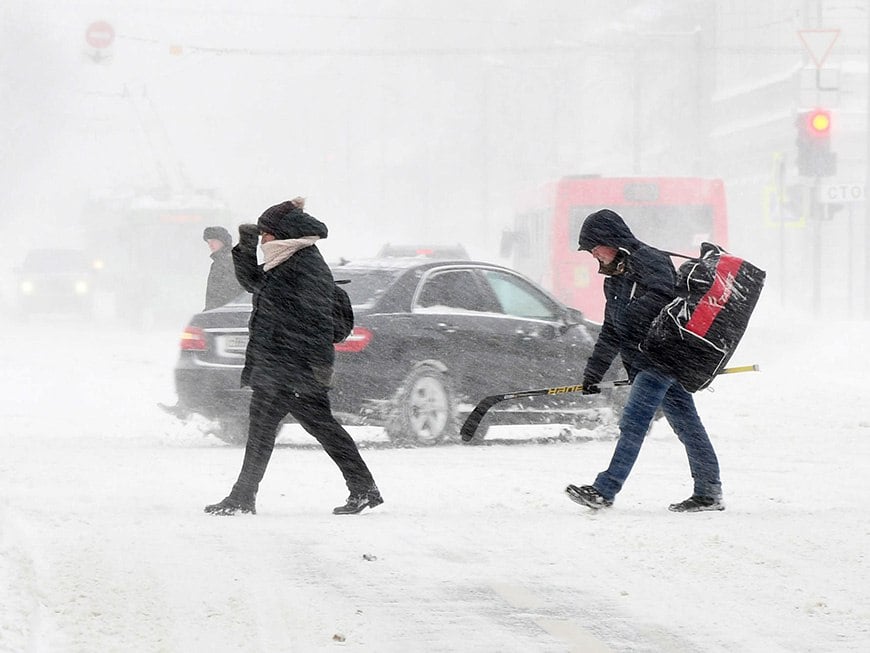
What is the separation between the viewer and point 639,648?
6.03 meters

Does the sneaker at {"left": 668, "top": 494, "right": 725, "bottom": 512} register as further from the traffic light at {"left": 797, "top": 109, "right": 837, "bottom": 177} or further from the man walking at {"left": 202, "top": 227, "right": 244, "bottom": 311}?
the traffic light at {"left": 797, "top": 109, "right": 837, "bottom": 177}

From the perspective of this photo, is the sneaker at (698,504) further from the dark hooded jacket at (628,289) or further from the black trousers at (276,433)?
the black trousers at (276,433)

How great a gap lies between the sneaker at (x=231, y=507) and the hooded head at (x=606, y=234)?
216cm

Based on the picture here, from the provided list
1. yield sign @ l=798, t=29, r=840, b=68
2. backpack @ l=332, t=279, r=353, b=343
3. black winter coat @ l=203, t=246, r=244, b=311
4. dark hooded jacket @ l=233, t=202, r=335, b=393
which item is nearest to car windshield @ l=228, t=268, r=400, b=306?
black winter coat @ l=203, t=246, r=244, b=311

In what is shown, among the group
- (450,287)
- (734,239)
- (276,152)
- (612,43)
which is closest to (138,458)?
(450,287)

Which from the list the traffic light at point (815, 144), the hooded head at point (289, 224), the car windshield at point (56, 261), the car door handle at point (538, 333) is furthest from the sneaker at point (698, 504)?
the car windshield at point (56, 261)

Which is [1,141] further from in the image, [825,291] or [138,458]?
[138,458]

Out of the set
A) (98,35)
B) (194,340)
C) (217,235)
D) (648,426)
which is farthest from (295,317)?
(98,35)

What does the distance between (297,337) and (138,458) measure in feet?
12.0

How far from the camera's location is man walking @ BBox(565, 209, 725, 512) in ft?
29.6

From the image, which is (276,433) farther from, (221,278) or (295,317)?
(221,278)

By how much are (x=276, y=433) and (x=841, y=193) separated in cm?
2290

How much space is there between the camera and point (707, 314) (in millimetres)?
8945

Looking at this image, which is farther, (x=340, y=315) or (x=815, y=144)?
(x=815, y=144)
